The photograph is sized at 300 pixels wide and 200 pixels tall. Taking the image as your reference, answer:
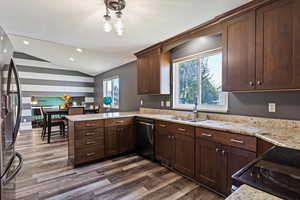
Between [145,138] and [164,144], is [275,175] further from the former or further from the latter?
[145,138]

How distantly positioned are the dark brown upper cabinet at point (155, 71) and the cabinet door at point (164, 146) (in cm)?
92

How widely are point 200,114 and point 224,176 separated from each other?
1128 millimetres

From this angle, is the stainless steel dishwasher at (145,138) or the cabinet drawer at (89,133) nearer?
the cabinet drawer at (89,133)

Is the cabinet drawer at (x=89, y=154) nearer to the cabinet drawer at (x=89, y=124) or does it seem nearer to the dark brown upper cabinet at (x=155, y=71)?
the cabinet drawer at (x=89, y=124)

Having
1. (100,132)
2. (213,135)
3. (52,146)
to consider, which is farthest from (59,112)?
(213,135)

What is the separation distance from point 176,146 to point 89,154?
5.38 feet

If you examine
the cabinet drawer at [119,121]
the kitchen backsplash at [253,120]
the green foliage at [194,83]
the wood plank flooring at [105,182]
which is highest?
the green foliage at [194,83]

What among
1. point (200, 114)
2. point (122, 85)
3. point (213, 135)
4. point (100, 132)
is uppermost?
point (122, 85)

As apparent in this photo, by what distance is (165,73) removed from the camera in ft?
11.1

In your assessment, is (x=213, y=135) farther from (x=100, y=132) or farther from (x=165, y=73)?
(x=100, y=132)

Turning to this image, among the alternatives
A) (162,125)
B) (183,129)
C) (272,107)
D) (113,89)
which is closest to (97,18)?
(162,125)

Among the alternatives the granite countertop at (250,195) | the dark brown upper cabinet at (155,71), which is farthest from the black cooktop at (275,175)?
the dark brown upper cabinet at (155,71)

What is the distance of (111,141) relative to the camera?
10.4 feet

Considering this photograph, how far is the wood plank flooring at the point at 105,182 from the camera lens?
2006 mm
